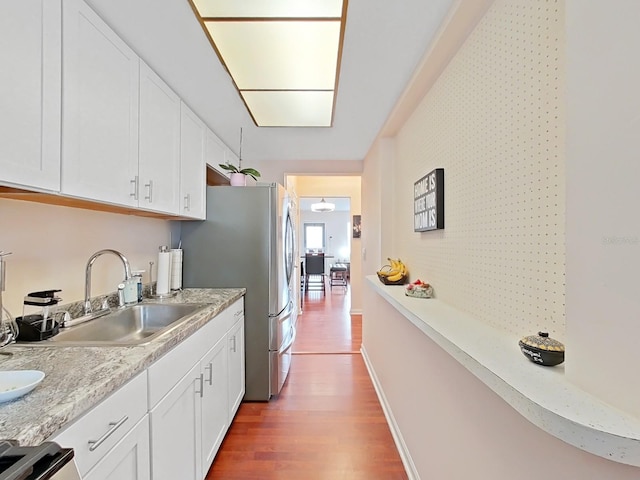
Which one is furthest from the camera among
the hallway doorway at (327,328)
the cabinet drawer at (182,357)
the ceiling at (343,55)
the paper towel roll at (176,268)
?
the hallway doorway at (327,328)

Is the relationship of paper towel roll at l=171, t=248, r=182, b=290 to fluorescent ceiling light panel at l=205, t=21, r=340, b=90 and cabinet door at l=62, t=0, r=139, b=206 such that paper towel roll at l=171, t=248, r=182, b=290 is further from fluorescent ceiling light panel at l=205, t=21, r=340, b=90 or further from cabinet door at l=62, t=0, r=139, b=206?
fluorescent ceiling light panel at l=205, t=21, r=340, b=90

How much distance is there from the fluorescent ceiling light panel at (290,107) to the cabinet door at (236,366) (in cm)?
156

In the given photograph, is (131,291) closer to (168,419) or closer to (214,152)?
(168,419)

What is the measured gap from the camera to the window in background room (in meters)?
11.0

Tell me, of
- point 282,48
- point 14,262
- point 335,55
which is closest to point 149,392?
point 14,262

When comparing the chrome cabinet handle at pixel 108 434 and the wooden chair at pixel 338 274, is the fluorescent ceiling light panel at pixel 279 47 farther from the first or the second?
the wooden chair at pixel 338 274

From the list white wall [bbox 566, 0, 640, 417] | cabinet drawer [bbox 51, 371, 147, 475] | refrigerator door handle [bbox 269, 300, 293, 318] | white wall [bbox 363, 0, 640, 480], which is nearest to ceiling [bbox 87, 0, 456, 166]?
white wall [bbox 363, 0, 640, 480]

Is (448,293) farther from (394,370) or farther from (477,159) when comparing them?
(394,370)

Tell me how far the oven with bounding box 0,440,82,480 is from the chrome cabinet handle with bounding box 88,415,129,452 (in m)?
0.26

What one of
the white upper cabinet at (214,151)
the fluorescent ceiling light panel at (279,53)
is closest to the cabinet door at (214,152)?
the white upper cabinet at (214,151)

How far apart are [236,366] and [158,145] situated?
1.56 metres

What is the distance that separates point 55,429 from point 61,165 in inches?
34.4

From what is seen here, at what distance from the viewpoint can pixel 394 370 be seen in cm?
212

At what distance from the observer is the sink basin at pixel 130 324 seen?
147 cm
